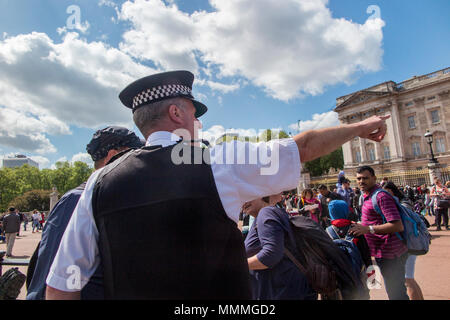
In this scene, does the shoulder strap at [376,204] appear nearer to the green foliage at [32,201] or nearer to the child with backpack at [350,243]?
the child with backpack at [350,243]

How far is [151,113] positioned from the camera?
1.53 metres

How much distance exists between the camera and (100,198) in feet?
4.01

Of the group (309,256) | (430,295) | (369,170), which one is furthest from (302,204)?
(309,256)

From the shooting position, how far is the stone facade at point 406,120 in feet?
121

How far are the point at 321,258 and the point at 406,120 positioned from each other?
46259mm

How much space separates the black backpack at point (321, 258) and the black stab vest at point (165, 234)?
1269 millimetres

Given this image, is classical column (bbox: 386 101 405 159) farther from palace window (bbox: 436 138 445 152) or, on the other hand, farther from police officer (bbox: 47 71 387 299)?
police officer (bbox: 47 71 387 299)

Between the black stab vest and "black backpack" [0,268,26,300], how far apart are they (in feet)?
3.79

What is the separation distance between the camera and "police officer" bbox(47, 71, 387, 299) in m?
1.15

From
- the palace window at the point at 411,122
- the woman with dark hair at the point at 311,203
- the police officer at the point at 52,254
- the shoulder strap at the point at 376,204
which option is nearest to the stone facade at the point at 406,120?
the palace window at the point at 411,122

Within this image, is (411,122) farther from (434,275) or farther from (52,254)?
(52,254)

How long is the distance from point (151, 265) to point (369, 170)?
11.7 ft

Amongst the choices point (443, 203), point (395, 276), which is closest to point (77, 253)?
point (395, 276)
